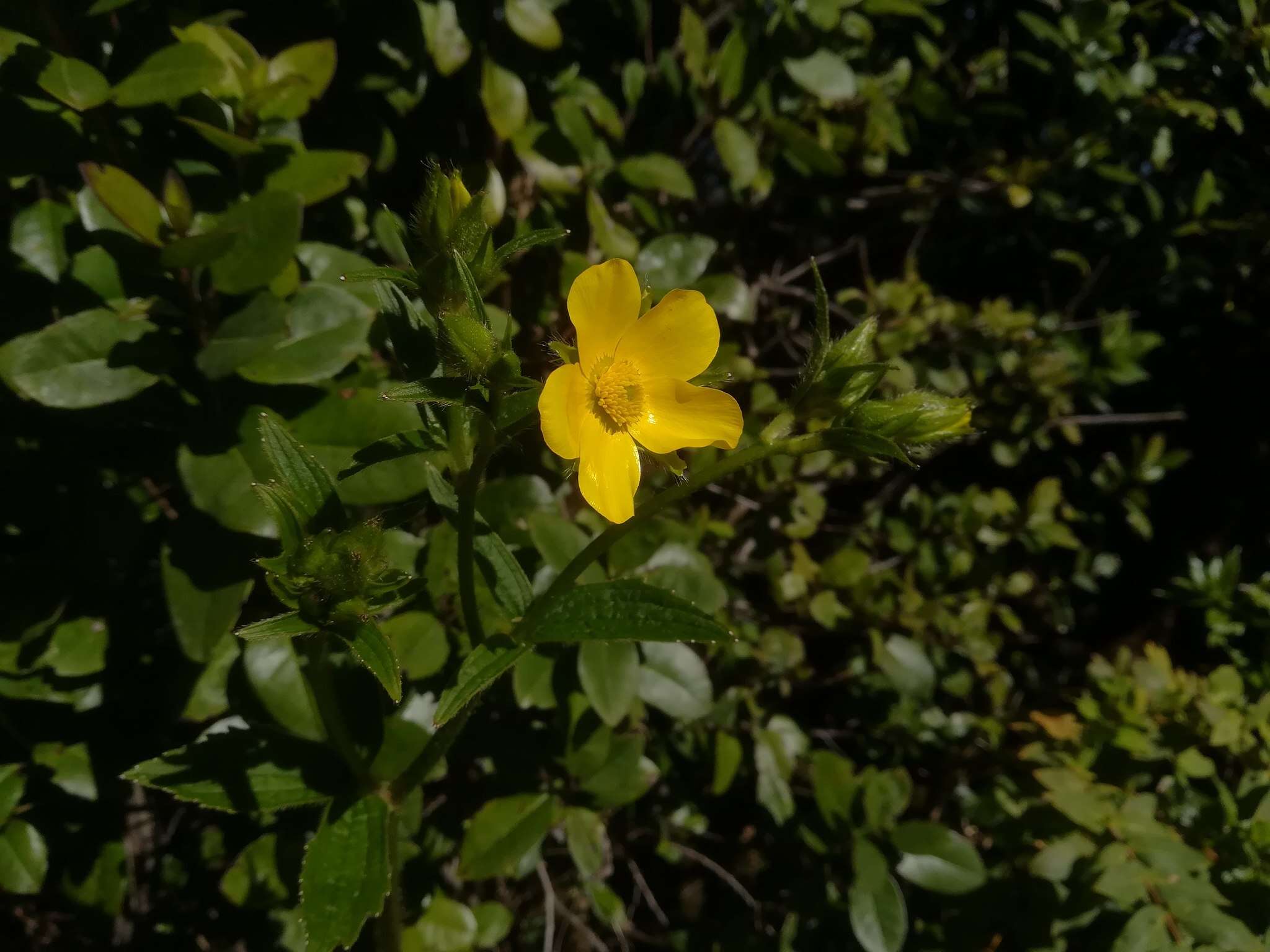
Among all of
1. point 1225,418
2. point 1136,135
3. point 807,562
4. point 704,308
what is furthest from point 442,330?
point 1225,418

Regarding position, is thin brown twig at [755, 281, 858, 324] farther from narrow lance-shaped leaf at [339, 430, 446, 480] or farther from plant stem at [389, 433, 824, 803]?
narrow lance-shaped leaf at [339, 430, 446, 480]

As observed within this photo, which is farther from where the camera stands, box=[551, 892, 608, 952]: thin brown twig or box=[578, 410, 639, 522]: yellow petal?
box=[551, 892, 608, 952]: thin brown twig

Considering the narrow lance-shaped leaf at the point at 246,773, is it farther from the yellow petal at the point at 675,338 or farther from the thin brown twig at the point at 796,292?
the thin brown twig at the point at 796,292

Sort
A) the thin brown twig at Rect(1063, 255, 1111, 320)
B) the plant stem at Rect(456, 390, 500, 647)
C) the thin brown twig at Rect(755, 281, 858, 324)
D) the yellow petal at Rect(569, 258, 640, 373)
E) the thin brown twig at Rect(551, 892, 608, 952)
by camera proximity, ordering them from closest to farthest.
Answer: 1. the plant stem at Rect(456, 390, 500, 647)
2. the yellow petal at Rect(569, 258, 640, 373)
3. the thin brown twig at Rect(551, 892, 608, 952)
4. the thin brown twig at Rect(755, 281, 858, 324)
5. the thin brown twig at Rect(1063, 255, 1111, 320)

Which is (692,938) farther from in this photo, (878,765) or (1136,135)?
(1136,135)

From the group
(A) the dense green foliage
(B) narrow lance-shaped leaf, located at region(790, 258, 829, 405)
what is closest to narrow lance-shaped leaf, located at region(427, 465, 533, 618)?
(A) the dense green foliage

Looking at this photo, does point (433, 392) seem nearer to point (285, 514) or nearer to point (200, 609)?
point (285, 514)

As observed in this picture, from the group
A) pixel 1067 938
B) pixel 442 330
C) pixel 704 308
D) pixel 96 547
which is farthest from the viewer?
pixel 1067 938
